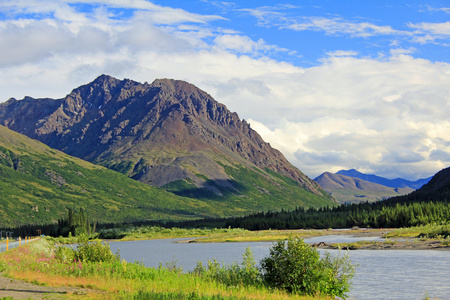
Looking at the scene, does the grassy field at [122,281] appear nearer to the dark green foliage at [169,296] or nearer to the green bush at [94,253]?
the dark green foliage at [169,296]

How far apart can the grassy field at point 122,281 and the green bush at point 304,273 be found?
3.44ft

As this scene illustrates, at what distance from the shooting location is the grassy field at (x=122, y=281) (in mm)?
27873

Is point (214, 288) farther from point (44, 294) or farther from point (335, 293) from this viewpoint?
point (44, 294)

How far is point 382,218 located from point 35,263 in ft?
531

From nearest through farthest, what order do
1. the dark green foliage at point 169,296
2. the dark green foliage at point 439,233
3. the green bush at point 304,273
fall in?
1. the dark green foliage at point 169,296
2. the green bush at point 304,273
3. the dark green foliage at point 439,233

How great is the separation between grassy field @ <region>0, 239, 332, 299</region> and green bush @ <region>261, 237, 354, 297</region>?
1047 mm

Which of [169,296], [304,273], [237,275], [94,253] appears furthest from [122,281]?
[304,273]

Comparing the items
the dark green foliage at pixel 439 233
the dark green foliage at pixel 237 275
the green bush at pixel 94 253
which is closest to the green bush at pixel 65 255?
the green bush at pixel 94 253

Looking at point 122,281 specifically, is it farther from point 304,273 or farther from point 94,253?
point 304,273

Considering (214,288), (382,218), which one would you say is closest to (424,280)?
(214,288)

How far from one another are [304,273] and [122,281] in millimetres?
12154

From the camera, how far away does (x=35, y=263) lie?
42.4 m

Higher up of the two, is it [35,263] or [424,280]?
[35,263]

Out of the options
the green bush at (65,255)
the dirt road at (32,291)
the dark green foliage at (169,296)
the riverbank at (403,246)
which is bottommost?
the riverbank at (403,246)
